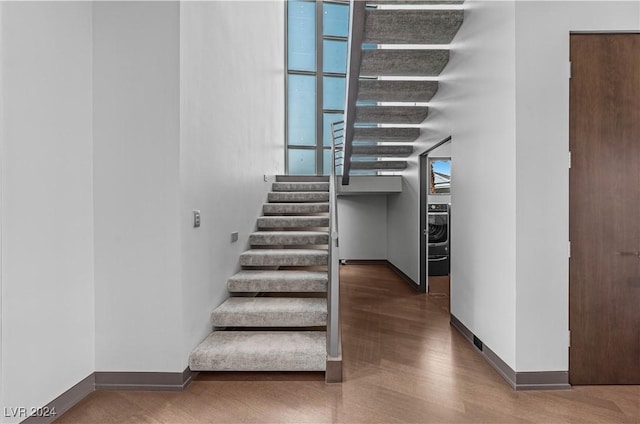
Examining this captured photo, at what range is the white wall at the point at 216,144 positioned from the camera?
266cm

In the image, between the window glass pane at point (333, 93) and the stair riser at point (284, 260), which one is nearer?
the stair riser at point (284, 260)

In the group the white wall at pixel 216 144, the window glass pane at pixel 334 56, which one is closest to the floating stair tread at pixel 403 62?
the white wall at pixel 216 144

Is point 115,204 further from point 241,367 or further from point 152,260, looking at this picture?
point 241,367

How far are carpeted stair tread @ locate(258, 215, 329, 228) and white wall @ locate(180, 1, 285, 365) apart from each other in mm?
173

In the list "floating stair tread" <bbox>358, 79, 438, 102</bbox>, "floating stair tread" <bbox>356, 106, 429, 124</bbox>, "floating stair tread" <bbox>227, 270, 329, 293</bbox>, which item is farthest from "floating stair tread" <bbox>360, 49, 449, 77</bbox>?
"floating stair tread" <bbox>227, 270, 329, 293</bbox>

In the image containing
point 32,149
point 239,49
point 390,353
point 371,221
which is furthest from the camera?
point 371,221

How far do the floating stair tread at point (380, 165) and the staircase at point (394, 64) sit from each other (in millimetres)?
370

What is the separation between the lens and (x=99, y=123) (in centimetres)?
252

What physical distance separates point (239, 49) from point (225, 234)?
220 cm

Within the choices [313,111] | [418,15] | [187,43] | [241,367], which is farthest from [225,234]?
[313,111]

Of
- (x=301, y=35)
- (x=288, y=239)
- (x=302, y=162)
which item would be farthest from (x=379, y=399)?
(x=301, y=35)

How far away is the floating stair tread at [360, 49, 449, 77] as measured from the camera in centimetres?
382

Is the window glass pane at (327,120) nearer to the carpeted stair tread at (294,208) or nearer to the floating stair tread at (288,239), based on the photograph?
the carpeted stair tread at (294,208)

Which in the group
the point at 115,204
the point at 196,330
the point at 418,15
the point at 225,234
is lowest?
the point at 196,330
